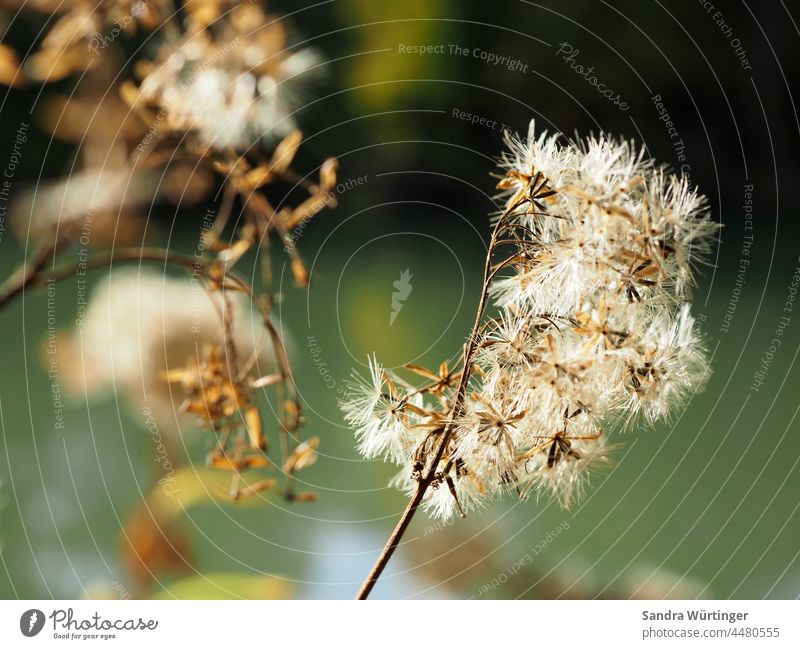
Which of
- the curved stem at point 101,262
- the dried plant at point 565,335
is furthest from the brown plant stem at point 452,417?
the curved stem at point 101,262

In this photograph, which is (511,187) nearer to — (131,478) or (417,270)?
(131,478)

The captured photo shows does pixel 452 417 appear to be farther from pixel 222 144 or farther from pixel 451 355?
pixel 451 355

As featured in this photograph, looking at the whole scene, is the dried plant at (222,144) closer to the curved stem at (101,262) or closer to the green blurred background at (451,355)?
the curved stem at (101,262)

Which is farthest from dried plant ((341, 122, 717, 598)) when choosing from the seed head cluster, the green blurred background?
the green blurred background

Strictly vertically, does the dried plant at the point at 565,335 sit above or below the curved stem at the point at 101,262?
below

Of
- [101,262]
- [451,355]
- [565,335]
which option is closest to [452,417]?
[565,335]

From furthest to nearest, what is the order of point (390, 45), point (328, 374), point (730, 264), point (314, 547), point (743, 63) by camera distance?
point (730, 264)
point (390, 45)
point (743, 63)
point (328, 374)
point (314, 547)
